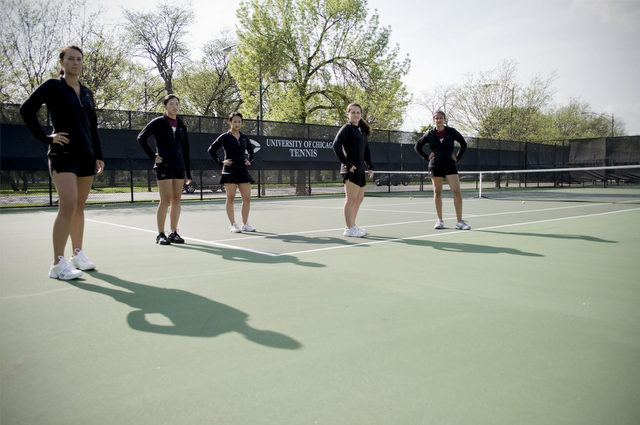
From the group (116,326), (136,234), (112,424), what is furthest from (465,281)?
(136,234)

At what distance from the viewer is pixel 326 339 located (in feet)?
7.81

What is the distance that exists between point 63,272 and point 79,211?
25.6 inches

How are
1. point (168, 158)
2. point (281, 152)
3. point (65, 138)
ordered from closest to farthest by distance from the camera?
point (65, 138) < point (168, 158) < point (281, 152)

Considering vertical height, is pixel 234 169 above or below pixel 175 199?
above

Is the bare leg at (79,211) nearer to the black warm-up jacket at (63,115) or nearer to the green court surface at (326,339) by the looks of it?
the black warm-up jacket at (63,115)

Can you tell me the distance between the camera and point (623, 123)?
218 feet

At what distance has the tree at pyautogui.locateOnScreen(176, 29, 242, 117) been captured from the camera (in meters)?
38.3

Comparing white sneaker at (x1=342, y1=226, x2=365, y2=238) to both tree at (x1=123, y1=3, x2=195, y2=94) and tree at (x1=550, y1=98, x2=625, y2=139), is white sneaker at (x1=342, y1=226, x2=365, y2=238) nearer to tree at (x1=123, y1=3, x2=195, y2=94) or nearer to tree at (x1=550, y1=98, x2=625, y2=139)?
tree at (x1=123, y1=3, x2=195, y2=94)

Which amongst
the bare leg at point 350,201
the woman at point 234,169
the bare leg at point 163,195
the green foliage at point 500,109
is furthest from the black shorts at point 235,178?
the green foliage at point 500,109

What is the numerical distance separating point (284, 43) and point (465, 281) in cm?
2258

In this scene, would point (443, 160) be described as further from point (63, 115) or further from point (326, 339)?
point (326, 339)

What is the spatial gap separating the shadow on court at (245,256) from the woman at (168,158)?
0.46 m

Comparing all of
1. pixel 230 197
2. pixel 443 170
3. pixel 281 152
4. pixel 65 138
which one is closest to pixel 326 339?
pixel 65 138

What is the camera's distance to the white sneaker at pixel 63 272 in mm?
3754
